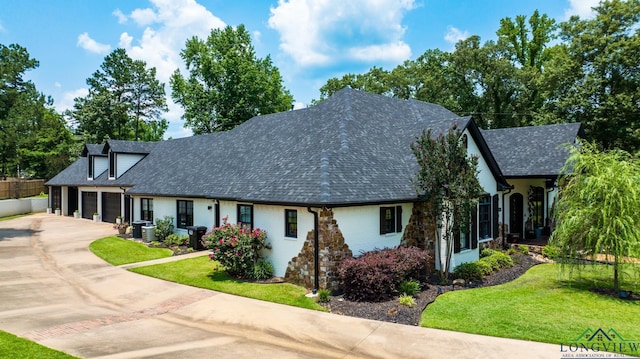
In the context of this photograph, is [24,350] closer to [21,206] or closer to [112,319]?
[112,319]

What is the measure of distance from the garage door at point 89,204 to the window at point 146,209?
10.6 meters

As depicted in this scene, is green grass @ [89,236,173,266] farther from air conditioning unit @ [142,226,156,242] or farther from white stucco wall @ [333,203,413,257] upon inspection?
white stucco wall @ [333,203,413,257]

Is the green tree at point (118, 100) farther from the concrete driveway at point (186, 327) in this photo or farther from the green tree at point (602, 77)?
the green tree at point (602, 77)

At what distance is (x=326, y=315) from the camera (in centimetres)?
1098

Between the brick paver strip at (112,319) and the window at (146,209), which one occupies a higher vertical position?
the window at (146,209)

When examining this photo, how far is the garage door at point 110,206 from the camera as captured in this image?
101ft

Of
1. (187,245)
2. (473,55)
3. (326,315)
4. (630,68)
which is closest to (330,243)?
(326,315)

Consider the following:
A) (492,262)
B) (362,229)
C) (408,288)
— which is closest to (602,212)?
(492,262)

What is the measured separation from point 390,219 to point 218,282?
275 inches

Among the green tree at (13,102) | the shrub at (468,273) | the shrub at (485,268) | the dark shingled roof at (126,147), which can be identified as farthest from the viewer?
the green tree at (13,102)

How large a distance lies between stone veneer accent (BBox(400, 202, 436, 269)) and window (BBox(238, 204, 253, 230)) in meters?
6.49

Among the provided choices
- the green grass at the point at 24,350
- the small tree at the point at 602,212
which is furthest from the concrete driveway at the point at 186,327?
the small tree at the point at 602,212

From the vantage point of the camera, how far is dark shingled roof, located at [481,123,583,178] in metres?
22.3

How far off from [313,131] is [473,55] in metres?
28.7
